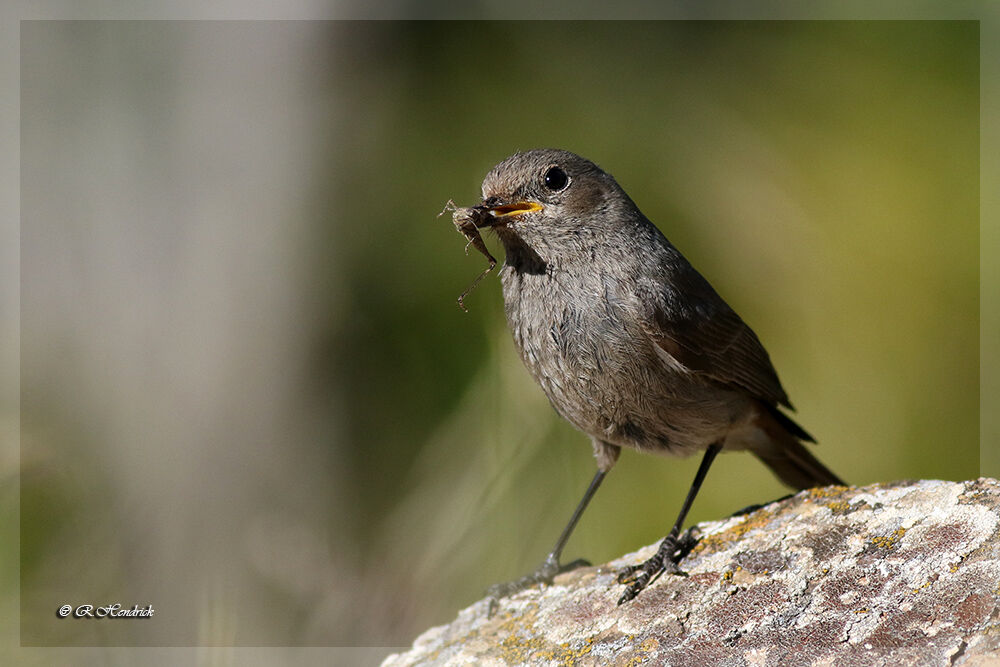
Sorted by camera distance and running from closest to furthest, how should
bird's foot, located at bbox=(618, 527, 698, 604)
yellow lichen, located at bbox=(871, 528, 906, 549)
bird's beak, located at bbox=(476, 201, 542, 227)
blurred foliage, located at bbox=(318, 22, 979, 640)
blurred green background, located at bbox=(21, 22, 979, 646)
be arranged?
yellow lichen, located at bbox=(871, 528, 906, 549) → bird's foot, located at bbox=(618, 527, 698, 604) → bird's beak, located at bbox=(476, 201, 542, 227) → blurred green background, located at bbox=(21, 22, 979, 646) → blurred foliage, located at bbox=(318, 22, 979, 640)

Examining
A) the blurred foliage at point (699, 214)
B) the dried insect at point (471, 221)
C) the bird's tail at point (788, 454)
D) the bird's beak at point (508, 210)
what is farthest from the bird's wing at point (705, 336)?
the blurred foliage at point (699, 214)

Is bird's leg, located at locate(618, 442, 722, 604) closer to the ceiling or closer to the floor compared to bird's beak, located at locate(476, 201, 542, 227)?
closer to the floor

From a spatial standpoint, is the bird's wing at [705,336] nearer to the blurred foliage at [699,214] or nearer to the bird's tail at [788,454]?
the bird's tail at [788,454]

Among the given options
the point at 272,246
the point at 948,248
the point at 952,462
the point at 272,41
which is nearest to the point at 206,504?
the point at 272,246

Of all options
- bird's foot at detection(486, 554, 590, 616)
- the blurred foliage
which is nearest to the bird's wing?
the blurred foliage

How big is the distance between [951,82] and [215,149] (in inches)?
161

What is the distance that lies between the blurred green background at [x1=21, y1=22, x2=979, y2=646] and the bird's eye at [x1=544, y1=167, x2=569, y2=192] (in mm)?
473

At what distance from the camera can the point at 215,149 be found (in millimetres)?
4988

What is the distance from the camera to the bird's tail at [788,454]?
3703mm

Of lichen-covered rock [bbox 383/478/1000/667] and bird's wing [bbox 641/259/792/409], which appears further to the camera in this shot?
bird's wing [bbox 641/259/792/409]

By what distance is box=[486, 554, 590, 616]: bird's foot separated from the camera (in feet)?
10.6

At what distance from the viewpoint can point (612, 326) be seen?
3078mm

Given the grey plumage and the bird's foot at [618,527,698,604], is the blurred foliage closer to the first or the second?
the grey plumage

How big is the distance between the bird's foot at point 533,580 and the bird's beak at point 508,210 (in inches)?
50.5
